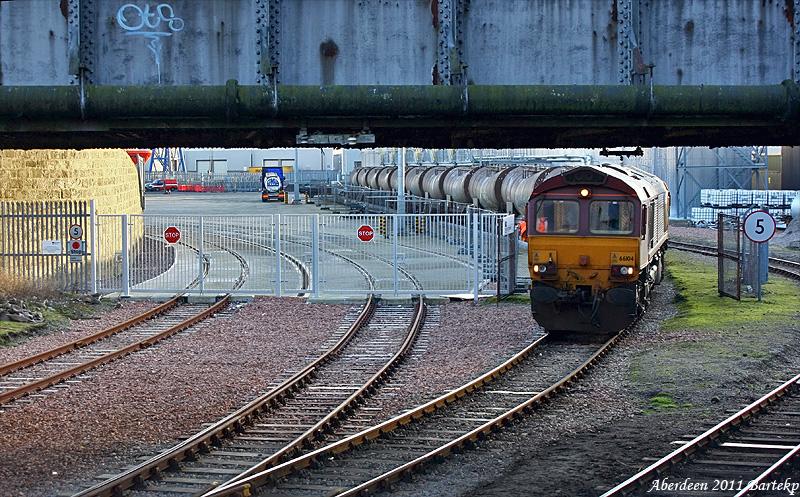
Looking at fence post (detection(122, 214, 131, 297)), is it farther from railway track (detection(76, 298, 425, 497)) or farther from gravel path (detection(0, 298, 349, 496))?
railway track (detection(76, 298, 425, 497))

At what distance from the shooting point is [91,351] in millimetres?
19781

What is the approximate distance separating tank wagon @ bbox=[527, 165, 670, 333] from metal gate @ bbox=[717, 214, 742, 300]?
5498mm

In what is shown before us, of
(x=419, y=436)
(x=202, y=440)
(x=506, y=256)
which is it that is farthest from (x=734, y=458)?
(x=506, y=256)

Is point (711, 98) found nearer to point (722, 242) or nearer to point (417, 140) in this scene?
point (417, 140)

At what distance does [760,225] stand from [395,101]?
1466 cm

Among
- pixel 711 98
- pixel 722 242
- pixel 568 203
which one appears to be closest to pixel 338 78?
pixel 711 98

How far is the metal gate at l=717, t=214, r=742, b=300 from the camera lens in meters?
26.1

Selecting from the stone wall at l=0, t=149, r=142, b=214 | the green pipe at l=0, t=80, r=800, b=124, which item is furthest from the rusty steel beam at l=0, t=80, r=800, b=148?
the stone wall at l=0, t=149, r=142, b=214

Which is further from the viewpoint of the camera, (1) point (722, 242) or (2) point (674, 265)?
(2) point (674, 265)

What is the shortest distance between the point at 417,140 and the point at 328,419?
359 cm

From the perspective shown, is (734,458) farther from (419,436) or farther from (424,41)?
(424,41)

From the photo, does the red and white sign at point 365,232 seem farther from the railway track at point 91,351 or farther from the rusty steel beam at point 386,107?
the rusty steel beam at point 386,107

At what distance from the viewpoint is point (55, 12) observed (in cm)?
1059

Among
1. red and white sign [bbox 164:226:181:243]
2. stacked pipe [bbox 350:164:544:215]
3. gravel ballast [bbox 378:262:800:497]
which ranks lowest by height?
gravel ballast [bbox 378:262:800:497]
